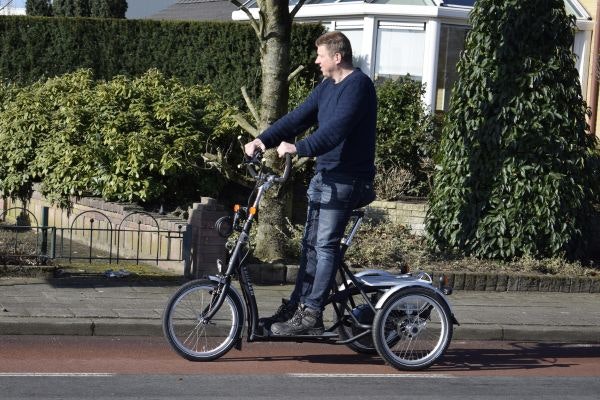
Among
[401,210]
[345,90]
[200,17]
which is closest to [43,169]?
[401,210]

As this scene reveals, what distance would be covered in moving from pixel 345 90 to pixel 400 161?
845cm

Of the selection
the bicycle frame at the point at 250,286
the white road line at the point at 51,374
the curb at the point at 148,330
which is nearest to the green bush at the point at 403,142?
the curb at the point at 148,330

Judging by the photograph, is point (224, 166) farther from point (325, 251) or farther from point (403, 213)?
point (325, 251)

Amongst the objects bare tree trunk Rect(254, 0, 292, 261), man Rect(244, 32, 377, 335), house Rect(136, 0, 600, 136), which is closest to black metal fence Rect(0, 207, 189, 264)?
bare tree trunk Rect(254, 0, 292, 261)

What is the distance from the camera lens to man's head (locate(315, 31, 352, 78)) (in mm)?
7871

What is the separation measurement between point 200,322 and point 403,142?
899 centimetres

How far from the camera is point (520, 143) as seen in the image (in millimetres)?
12430

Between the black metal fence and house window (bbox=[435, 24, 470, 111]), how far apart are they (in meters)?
8.15

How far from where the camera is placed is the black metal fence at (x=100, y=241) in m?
11.2

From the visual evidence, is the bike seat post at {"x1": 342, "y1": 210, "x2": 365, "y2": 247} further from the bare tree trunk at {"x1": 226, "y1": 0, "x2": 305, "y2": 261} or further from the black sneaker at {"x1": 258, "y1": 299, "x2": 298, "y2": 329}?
the bare tree trunk at {"x1": 226, "y1": 0, "x2": 305, "y2": 261}

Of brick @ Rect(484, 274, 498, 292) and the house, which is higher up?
the house

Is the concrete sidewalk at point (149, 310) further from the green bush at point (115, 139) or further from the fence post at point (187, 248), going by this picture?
the green bush at point (115, 139)

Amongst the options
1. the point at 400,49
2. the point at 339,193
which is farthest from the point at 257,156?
the point at 400,49

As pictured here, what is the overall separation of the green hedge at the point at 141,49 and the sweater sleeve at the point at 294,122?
9.99 meters
